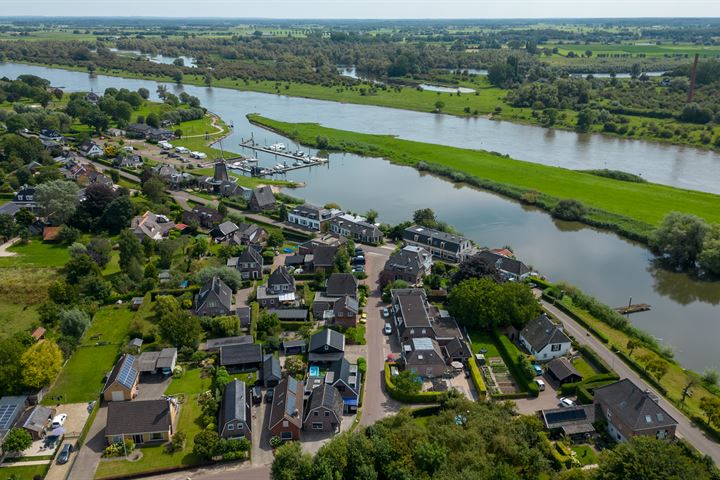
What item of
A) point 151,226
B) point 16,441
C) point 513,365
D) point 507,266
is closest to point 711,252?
point 507,266

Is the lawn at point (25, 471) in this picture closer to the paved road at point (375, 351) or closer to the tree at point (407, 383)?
the paved road at point (375, 351)

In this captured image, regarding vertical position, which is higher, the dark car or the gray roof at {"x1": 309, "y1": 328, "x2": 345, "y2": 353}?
the gray roof at {"x1": 309, "y1": 328, "x2": 345, "y2": 353}

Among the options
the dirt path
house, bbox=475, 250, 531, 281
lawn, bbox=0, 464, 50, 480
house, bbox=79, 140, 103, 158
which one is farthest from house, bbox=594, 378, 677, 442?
house, bbox=79, 140, 103, 158

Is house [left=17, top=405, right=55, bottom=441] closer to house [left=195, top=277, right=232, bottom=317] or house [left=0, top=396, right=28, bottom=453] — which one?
house [left=0, top=396, right=28, bottom=453]

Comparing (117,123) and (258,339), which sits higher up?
(117,123)

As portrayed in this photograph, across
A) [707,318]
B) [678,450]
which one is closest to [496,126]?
[707,318]

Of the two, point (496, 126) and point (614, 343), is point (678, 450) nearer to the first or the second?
point (614, 343)
